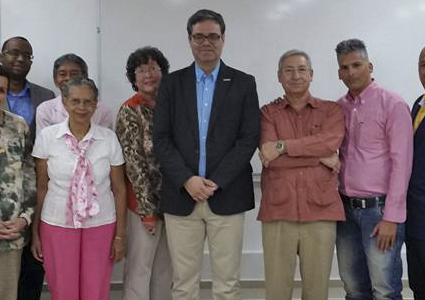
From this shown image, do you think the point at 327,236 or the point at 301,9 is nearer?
the point at 327,236

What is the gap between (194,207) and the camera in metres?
2.14

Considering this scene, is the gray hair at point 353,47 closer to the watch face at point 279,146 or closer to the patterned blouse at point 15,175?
the watch face at point 279,146

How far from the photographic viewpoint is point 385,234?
2.12 metres

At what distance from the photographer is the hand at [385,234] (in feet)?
6.93

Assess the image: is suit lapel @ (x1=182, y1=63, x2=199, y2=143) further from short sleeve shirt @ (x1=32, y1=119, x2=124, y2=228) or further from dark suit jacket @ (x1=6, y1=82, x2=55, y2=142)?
dark suit jacket @ (x1=6, y1=82, x2=55, y2=142)

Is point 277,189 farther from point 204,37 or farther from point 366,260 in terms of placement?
point 204,37

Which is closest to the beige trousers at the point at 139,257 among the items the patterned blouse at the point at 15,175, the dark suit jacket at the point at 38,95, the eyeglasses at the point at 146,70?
the patterned blouse at the point at 15,175

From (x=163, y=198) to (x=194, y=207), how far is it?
18 centimetres

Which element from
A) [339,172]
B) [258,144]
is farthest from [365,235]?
[258,144]

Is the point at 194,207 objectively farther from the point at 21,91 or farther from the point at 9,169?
the point at 21,91

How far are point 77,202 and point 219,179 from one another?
2.24ft

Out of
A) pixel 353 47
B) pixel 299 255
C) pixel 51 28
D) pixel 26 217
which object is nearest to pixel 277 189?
pixel 299 255

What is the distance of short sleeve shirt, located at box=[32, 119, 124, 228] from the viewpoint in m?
2.08

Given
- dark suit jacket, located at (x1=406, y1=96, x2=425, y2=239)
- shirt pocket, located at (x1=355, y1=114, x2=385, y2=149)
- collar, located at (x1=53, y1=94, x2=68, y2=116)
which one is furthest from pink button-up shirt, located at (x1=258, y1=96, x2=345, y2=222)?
collar, located at (x1=53, y1=94, x2=68, y2=116)
